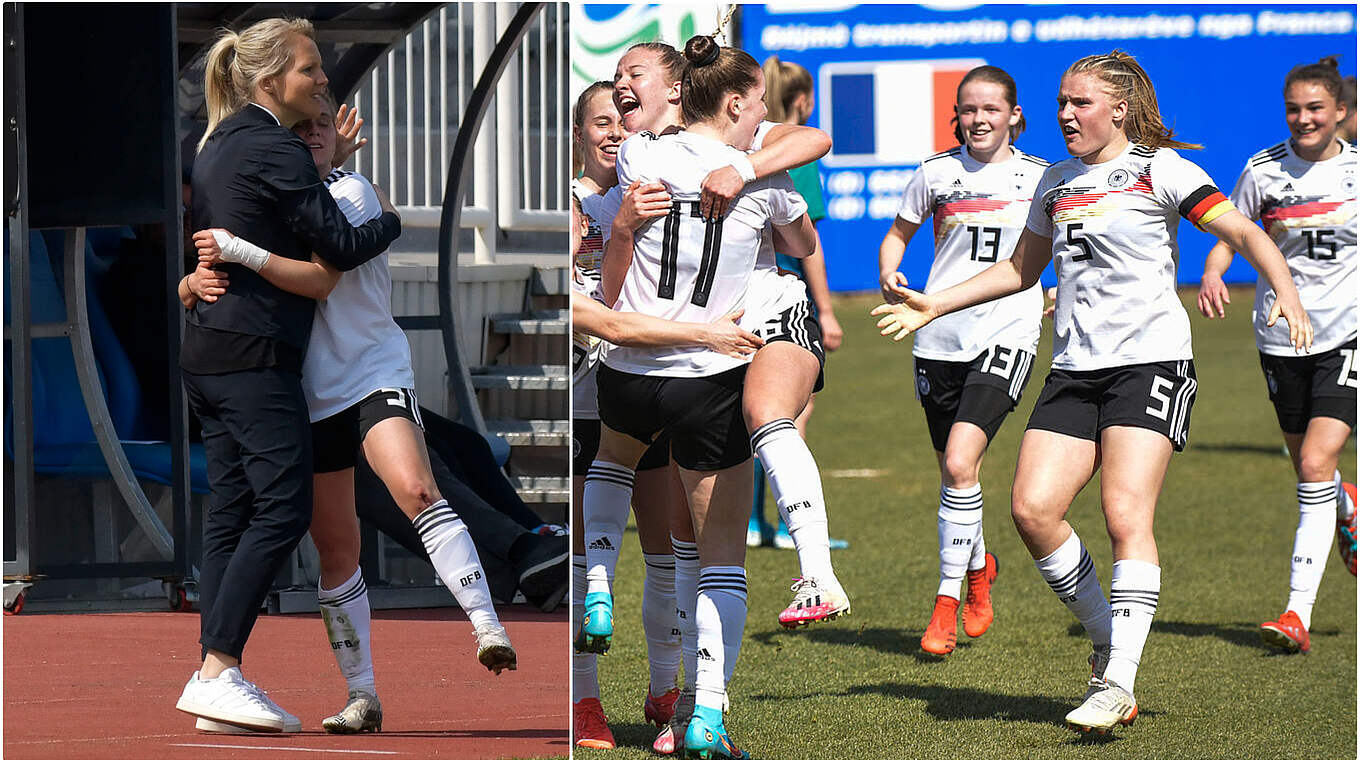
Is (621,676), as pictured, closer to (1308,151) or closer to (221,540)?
(221,540)

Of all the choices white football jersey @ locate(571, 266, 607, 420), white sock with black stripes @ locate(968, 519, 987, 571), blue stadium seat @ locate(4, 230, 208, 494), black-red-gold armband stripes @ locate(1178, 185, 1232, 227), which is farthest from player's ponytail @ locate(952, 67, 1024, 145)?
blue stadium seat @ locate(4, 230, 208, 494)

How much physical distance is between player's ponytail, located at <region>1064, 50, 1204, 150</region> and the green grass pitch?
58.2 inches

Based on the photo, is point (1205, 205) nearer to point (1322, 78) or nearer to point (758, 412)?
point (758, 412)

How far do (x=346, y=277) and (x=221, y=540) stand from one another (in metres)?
0.59

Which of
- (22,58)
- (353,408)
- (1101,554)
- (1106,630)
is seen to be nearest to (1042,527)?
(1106,630)

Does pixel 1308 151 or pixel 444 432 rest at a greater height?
pixel 1308 151

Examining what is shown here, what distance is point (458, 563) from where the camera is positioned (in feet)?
11.6

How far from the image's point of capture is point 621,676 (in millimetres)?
5020

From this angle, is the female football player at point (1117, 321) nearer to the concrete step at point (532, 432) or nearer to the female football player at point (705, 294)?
the female football player at point (705, 294)

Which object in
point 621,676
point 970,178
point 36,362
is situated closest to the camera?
point 36,362

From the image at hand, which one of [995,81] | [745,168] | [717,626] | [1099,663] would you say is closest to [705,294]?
[745,168]

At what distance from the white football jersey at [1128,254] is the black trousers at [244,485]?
1.91m

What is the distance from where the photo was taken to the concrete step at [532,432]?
3557 millimetres

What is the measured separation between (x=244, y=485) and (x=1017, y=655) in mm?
2899
